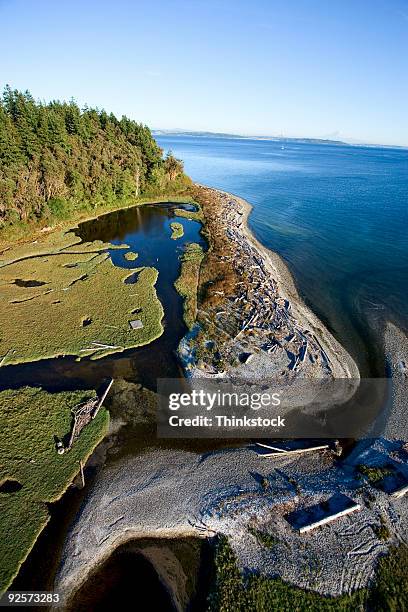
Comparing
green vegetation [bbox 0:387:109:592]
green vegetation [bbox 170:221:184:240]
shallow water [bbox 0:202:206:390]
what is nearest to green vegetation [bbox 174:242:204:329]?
shallow water [bbox 0:202:206:390]

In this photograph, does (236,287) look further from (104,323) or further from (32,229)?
(32,229)

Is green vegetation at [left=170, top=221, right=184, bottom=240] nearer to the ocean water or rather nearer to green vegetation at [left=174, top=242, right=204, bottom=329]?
green vegetation at [left=174, top=242, right=204, bottom=329]

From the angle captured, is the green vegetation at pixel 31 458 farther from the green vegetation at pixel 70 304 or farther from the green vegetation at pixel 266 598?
the green vegetation at pixel 266 598

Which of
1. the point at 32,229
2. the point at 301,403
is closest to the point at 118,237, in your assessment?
the point at 32,229

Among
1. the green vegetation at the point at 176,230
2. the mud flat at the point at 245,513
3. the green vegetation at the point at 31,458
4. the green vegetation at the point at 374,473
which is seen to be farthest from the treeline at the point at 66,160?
the green vegetation at the point at 374,473

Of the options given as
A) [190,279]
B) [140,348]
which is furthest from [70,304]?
[190,279]
